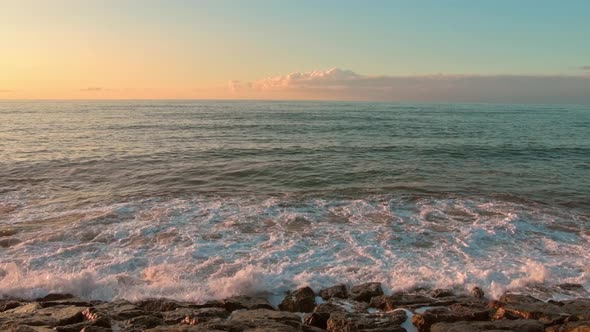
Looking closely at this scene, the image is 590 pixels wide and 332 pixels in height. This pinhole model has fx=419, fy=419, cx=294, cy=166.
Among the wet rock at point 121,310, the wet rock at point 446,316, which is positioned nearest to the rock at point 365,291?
the wet rock at point 446,316

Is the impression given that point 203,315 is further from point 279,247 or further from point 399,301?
point 279,247

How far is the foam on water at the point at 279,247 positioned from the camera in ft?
30.7

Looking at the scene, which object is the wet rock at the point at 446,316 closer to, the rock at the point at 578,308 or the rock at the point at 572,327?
the rock at the point at 572,327

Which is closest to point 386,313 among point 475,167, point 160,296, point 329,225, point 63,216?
point 160,296

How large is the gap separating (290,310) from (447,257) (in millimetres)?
4944

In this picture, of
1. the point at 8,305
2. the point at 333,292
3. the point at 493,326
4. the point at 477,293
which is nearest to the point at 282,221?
the point at 333,292

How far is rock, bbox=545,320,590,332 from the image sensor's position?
6737 mm

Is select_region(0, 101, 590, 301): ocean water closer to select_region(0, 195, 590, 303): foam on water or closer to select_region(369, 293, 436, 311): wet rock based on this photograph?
select_region(0, 195, 590, 303): foam on water

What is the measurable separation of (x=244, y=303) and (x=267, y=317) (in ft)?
3.11

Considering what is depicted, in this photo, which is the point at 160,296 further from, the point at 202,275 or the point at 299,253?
the point at 299,253

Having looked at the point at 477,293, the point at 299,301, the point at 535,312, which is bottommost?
the point at 477,293

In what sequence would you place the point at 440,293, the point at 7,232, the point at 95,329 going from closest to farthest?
1. the point at 95,329
2. the point at 440,293
3. the point at 7,232

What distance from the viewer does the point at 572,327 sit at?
6863 millimetres

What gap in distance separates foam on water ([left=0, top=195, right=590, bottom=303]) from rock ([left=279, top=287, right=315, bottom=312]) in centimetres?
65
